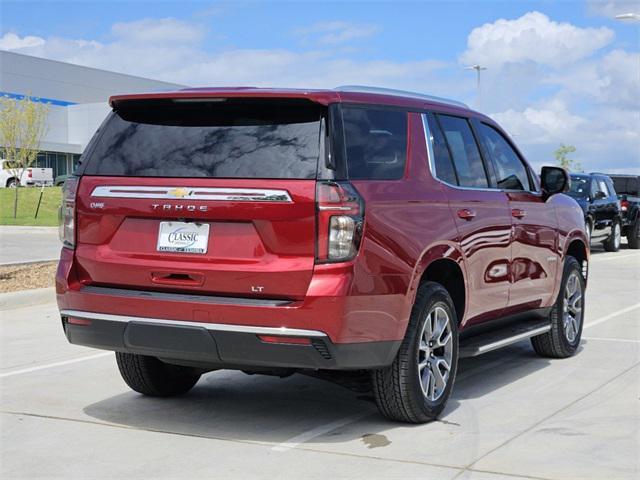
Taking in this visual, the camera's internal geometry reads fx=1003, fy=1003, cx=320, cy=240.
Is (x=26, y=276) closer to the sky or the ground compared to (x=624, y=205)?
closer to the ground

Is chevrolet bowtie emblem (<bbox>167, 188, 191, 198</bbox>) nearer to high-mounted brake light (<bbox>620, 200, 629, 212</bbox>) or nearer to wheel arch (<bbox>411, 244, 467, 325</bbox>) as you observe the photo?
wheel arch (<bbox>411, 244, 467, 325</bbox>)

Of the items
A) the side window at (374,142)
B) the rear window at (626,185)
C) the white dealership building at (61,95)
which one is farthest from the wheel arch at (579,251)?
the white dealership building at (61,95)

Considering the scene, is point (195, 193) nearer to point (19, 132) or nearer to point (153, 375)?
point (153, 375)

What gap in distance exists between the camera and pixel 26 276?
13906mm

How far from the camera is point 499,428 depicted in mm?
5867

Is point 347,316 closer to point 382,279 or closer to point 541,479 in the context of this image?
point 382,279

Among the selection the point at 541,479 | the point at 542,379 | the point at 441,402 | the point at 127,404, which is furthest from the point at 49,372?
the point at 541,479

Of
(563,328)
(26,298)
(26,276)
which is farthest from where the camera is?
(26,276)

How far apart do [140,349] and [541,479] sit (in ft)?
7.42

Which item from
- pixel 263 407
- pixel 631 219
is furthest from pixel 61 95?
pixel 263 407

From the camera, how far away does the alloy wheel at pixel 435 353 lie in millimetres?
5930

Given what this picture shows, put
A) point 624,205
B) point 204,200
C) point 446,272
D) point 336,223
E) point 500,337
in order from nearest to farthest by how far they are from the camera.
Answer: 1. point 336,223
2. point 204,200
3. point 446,272
4. point 500,337
5. point 624,205

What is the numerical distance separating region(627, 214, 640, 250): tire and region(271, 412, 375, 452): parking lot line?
849 inches

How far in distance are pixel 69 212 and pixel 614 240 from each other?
20.2m
